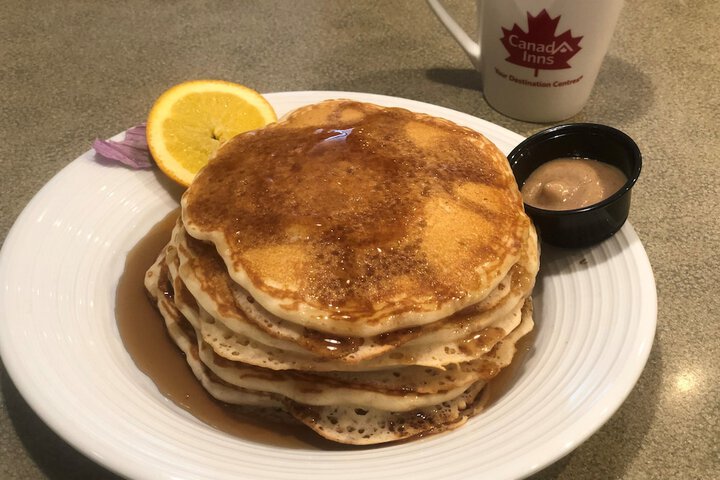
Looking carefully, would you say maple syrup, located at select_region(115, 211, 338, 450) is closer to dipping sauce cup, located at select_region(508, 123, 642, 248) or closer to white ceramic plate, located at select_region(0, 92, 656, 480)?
white ceramic plate, located at select_region(0, 92, 656, 480)

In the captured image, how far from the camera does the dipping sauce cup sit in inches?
56.6

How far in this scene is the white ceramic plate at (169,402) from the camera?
1111 millimetres

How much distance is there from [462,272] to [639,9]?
7.17 feet

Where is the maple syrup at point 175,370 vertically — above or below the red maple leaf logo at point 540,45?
below

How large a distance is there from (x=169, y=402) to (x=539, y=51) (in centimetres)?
148

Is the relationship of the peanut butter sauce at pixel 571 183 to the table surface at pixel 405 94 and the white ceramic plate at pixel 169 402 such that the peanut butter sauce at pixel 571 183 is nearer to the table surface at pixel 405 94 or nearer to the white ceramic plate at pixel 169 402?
the white ceramic plate at pixel 169 402

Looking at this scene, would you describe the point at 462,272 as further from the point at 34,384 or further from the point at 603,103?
the point at 603,103

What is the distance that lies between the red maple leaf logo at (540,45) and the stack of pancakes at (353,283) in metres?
0.68

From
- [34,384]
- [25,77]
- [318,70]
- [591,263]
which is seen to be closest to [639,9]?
[318,70]

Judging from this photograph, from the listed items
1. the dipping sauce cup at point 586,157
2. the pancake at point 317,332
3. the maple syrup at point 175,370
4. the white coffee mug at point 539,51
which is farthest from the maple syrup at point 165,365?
the white coffee mug at point 539,51

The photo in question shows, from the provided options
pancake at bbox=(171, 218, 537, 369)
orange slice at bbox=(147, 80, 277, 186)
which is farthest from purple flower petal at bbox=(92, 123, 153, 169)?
pancake at bbox=(171, 218, 537, 369)

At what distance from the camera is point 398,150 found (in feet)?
4.77

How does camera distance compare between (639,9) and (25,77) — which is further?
(639,9)

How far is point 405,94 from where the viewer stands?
95.3 inches
